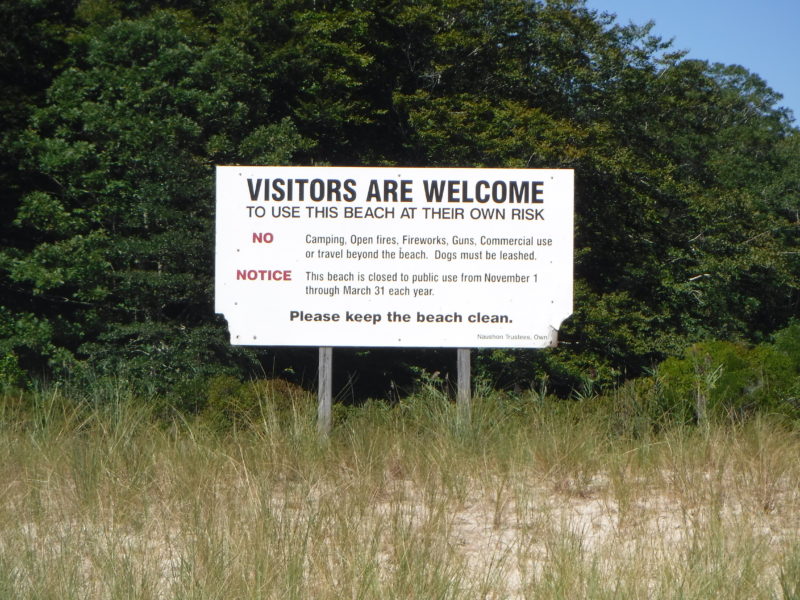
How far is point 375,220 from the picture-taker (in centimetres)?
777

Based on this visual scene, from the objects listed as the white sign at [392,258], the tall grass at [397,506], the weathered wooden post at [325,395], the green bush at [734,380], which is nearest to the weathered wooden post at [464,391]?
the tall grass at [397,506]

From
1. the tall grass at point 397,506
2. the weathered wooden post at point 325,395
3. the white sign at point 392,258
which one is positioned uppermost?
the white sign at point 392,258

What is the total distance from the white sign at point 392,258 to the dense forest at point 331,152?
4185mm

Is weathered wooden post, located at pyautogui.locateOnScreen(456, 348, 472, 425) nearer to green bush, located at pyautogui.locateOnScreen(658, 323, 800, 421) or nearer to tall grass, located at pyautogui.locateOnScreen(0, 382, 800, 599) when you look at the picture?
tall grass, located at pyautogui.locateOnScreen(0, 382, 800, 599)

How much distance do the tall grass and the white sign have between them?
28.0 inches

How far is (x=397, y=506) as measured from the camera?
202 inches

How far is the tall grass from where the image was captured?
14.0 feet

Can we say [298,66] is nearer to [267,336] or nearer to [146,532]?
[267,336]

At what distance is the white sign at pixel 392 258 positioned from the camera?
7734 mm

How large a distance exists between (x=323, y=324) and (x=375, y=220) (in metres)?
0.92

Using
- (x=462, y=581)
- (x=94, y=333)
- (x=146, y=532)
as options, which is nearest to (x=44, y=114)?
(x=94, y=333)

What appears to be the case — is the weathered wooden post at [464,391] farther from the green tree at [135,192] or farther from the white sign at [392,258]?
the green tree at [135,192]

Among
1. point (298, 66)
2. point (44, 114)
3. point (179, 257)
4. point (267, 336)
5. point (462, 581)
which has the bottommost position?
point (462, 581)

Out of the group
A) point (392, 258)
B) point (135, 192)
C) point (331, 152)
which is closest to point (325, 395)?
point (392, 258)
